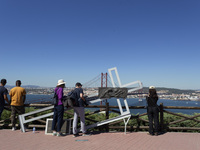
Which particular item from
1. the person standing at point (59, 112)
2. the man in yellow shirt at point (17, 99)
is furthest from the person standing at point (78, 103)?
the man in yellow shirt at point (17, 99)

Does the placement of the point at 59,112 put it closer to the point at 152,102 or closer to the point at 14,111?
the point at 14,111

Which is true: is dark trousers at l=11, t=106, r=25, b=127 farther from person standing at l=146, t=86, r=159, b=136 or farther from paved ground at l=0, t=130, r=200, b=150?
person standing at l=146, t=86, r=159, b=136

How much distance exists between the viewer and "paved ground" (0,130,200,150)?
13.9 feet

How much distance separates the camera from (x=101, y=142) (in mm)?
4691

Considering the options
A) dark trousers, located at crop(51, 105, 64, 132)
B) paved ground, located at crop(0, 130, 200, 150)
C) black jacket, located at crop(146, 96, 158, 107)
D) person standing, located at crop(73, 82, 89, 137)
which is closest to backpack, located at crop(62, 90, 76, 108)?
person standing, located at crop(73, 82, 89, 137)

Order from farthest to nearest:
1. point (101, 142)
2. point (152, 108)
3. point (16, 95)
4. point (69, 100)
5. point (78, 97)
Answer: point (16, 95)
point (152, 108)
point (78, 97)
point (69, 100)
point (101, 142)

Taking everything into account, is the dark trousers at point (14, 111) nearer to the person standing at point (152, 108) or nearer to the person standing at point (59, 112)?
the person standing at point (59, 112)

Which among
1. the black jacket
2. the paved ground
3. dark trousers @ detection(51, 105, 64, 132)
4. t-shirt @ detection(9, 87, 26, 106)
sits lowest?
the paved ground

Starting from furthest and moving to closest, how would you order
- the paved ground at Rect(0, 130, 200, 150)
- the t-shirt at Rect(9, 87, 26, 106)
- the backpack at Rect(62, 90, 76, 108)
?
the t-shirt at Rect(9, 87, 26, 106), the backpack at Rect(62, 90, 76, 108), the paved ground at Rect(0, 130, 200, 150)

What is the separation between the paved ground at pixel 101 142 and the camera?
4238mm

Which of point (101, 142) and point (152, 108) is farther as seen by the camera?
point (152, 108)

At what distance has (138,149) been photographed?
413cm

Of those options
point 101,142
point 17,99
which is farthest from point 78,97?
point 17,99

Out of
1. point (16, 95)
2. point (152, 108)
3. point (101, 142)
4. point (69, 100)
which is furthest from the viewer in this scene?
point (16, 95)
